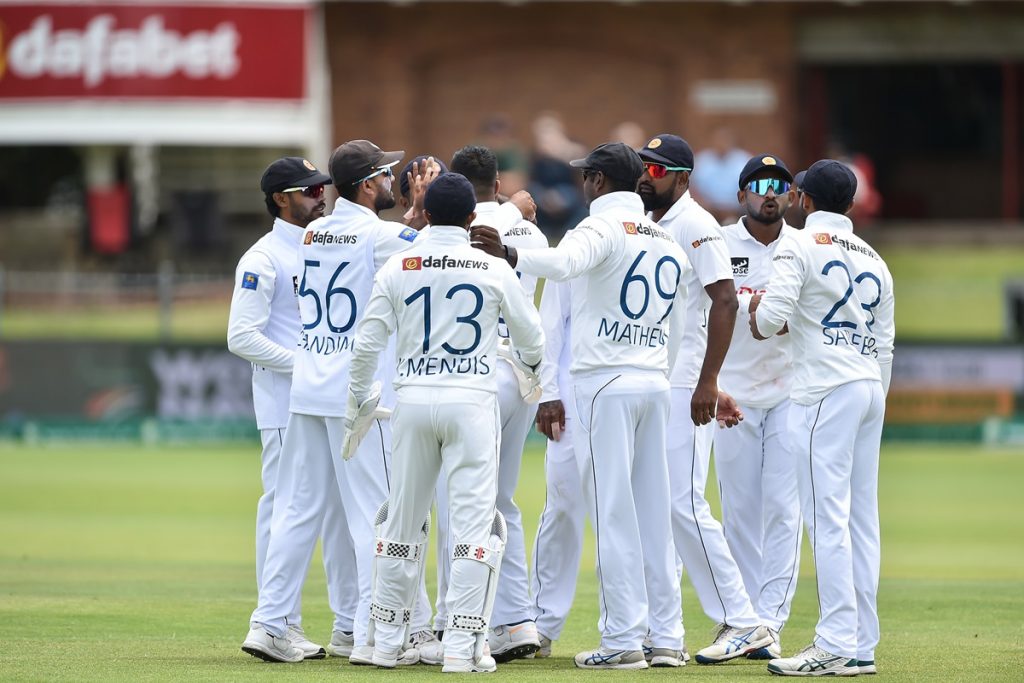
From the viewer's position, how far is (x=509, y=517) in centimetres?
924

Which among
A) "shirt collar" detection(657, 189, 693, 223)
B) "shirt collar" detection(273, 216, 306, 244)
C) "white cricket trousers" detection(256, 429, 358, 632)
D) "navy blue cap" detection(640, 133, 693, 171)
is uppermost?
"navy blue cap" detection(640, 133, 693, 171)

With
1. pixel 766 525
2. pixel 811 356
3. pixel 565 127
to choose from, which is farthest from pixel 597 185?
pixel 565 127

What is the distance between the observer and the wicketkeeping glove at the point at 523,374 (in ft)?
28.0

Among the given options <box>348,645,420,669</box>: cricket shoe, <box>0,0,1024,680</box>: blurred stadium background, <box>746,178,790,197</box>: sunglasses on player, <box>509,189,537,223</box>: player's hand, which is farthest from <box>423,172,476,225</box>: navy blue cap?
<box>0,0,1024,680</box>: blurred stadium background

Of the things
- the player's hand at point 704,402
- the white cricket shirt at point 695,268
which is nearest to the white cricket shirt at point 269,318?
the white cricket shirt at point 695,268

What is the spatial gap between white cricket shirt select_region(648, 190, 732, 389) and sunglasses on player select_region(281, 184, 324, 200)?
1921 millimetres

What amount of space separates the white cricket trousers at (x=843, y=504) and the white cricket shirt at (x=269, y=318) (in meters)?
2.80

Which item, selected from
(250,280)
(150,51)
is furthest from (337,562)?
(150,51)

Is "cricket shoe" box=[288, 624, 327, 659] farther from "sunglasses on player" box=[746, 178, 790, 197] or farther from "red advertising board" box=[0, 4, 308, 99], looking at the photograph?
"red advertising board" box=[0, 4, 308, 99]

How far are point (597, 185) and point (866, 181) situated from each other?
1978cm

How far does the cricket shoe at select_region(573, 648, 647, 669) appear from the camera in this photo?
8.55 metres

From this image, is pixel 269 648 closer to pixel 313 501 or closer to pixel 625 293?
pixel 313 501

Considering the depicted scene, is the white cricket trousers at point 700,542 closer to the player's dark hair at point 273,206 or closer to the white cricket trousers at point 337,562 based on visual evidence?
the white cricket trousers at point 337,562

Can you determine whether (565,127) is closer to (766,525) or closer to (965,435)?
(965,435)
